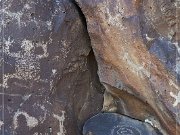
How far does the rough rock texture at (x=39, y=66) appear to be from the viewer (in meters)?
2.62

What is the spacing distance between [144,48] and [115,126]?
597 millimetres

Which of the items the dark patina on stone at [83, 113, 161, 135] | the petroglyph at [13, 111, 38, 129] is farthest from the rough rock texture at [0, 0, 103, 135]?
the dark patina on stone at [83, 113, 161, 135]

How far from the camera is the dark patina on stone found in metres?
2.79

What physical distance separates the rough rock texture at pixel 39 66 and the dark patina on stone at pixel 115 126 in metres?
0.11

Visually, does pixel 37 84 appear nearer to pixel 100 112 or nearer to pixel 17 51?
pixel 17 51

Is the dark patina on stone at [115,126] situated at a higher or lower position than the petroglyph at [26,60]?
lower

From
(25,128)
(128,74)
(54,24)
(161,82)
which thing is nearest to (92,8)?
(54,24)

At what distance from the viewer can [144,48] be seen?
2574 millimetres

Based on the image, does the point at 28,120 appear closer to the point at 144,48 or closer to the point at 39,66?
the point at 39,66

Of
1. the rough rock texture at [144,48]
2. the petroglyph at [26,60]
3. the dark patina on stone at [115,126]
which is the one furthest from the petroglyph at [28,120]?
the rough rock texture at [144,48]

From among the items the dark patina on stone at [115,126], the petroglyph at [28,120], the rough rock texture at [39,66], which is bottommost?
the dark patina on stone at [115,126]

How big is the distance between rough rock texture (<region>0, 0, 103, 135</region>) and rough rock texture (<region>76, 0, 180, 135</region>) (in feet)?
0.61

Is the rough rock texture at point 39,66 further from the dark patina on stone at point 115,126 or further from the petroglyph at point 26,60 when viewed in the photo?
the dark patina on stone at point 115,126

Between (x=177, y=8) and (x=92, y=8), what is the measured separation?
1.77 feet
